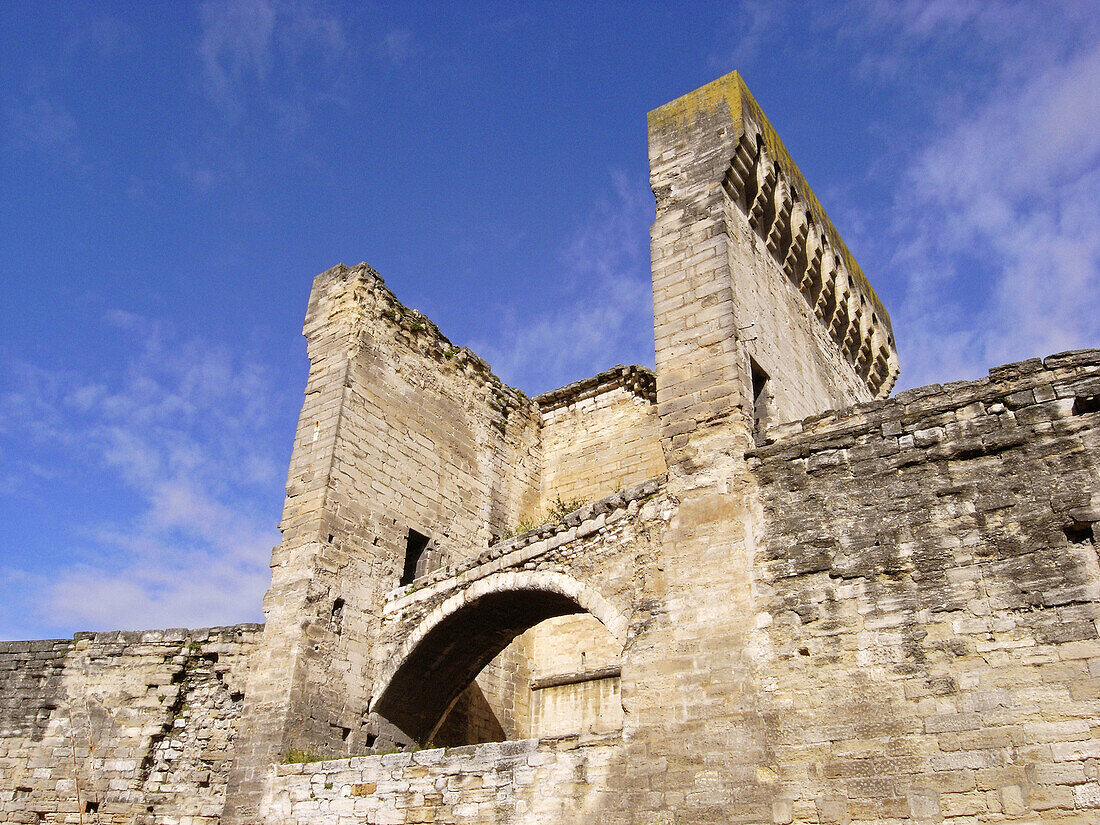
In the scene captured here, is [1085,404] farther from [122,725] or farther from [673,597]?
[122,725]

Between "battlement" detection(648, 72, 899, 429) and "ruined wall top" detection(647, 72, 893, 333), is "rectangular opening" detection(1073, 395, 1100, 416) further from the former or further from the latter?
"ruined wall top" detection(647, 72, 893, 333)

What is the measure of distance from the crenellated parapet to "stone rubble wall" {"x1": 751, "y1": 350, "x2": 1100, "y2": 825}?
11.0 feet

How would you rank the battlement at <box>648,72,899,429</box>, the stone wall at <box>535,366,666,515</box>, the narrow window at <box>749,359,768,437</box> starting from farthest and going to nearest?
the stone wall at <box>535,366,666,515</box>
the battlement at <box>648,72,899,429</box>
the narrow window at <box>749,359,768,437</box>

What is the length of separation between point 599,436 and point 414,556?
348 centimetres

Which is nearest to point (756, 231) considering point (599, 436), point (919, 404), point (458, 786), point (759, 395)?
point (759, 395)

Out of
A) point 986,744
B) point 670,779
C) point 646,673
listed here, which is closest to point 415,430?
point 646,673

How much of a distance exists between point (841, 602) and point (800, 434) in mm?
1419

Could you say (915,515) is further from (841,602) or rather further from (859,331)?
(859,331)

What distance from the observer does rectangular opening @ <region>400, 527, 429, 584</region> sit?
1043 centimetres

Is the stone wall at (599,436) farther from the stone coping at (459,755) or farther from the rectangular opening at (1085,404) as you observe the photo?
the rectangular opening at (1085,404)

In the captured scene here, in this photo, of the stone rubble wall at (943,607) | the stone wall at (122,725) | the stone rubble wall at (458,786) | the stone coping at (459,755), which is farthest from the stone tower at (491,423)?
the stone wall at (122,725)

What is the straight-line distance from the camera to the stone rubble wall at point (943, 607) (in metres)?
5.42

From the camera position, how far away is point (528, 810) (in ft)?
22.5

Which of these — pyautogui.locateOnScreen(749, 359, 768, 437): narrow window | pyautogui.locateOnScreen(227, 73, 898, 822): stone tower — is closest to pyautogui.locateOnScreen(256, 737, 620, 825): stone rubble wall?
pyautogui.locateOnScreen(227, 73, 898, 822): stone tower
